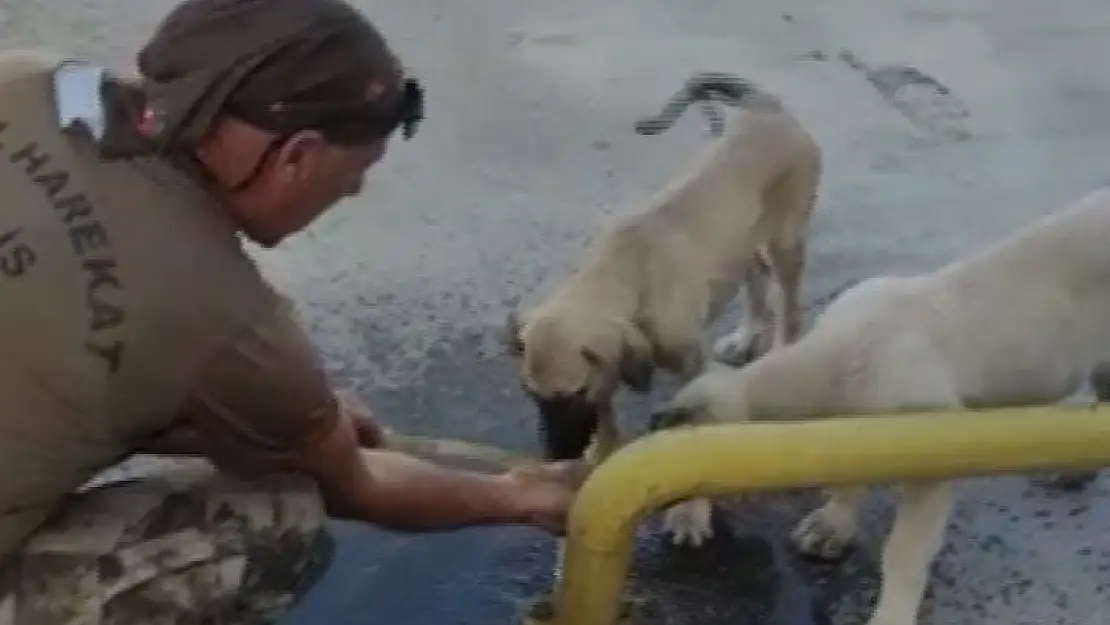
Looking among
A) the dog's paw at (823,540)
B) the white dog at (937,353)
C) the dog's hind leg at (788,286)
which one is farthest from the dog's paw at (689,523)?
the dog's hind leg at (788,286)

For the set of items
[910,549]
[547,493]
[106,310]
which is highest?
[106,310]

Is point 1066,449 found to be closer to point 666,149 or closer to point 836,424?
point 836,424

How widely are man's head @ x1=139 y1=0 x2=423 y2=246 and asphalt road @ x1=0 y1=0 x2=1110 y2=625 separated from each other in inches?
38.2

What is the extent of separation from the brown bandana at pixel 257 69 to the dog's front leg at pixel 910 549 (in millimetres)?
1135

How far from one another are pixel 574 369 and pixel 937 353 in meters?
0.57

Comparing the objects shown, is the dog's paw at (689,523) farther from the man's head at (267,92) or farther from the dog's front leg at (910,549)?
the man's head at (267,92)

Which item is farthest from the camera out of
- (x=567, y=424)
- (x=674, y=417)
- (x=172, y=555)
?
(x=567, y=424)

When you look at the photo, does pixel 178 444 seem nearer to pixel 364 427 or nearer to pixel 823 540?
pixel 364 427

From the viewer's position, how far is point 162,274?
65.5 inches

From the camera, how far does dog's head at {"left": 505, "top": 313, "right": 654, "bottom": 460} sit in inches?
95.5

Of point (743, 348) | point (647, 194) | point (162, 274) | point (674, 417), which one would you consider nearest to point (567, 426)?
point (674, 417)

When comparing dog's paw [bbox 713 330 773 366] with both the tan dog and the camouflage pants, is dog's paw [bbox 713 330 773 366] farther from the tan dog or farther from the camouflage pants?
the camouflage pants

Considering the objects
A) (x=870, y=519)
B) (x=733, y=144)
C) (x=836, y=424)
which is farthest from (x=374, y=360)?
(x=836, y=424)

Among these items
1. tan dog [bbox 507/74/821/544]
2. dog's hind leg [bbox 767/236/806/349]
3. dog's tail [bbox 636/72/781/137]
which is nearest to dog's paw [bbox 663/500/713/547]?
tan dog [bbox 507/74/821/544]
